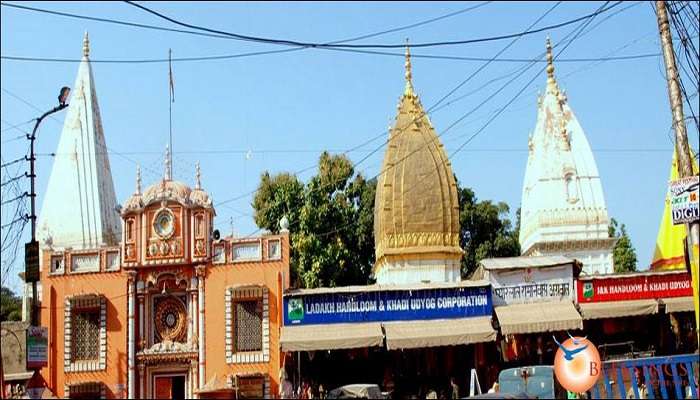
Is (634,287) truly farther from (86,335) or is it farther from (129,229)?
(86,335)

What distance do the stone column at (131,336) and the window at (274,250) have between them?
446 centimetres

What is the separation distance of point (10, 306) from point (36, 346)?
36.3 m

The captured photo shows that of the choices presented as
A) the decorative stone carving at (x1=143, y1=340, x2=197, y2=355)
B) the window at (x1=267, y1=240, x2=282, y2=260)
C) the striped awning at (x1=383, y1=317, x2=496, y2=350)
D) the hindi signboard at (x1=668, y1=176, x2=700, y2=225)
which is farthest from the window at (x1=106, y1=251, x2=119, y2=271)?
the hindi signboard at (x1=668, y1=176, x2=700, y2=225)

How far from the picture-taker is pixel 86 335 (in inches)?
1262

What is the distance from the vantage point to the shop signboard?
100ft

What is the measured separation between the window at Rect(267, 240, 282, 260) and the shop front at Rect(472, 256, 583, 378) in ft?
21.2

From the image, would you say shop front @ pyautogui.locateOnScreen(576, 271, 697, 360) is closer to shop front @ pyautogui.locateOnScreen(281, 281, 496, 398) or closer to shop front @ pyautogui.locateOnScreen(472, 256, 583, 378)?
shop front @ pyautogui.locateOnScreen(472, 256, 583, 378)

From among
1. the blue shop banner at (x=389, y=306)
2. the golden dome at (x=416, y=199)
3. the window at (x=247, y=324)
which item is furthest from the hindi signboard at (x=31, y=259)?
the golden dome at (x=416, y=199)

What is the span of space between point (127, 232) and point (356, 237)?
20199 mm

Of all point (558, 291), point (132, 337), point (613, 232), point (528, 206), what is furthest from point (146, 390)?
point (613, 232)

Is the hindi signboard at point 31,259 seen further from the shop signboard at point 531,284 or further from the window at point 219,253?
the shop signboard at point 531,284

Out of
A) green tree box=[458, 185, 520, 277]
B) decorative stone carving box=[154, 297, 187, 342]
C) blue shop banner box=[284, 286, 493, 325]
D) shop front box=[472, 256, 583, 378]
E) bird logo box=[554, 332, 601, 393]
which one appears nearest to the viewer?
bird logo box=[554, 332, 601, 393]

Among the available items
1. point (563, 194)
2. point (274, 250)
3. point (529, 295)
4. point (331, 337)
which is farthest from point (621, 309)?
point (563, 194)

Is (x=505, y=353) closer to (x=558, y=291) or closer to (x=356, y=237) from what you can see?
(x=558, y=291)
